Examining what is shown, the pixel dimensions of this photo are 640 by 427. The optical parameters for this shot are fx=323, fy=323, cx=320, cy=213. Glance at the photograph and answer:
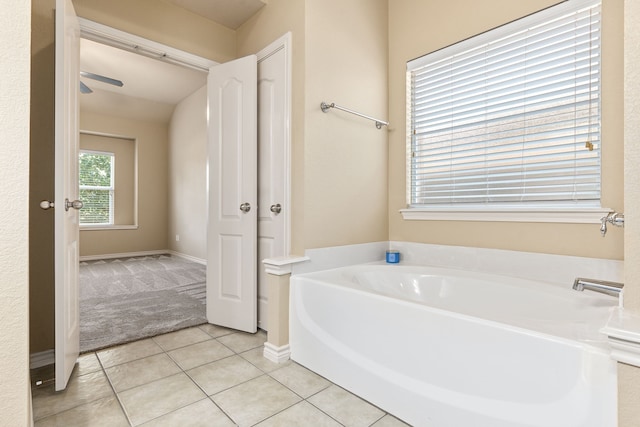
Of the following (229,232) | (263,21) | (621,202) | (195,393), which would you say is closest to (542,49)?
(621,202)

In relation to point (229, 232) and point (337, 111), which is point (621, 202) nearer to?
point (337, 111)

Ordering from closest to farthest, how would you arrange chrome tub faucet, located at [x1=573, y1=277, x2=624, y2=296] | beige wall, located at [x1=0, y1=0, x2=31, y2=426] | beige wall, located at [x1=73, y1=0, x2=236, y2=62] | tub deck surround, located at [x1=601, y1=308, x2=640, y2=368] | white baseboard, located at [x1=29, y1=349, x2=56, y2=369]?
1. tub deck surround, located at [x1=601, y1=308, x2=640, y2=368]
2. beige wall, located at [x1=0, y1=0, x2=31, y2=426]
3. chrome tub faucet, located at [x1=573, y1=277, x2=624, y2=296]
4. white baseboard, located at [x1=29, y1=349, x2=56, y2=369]
5. beige wall, located at [x1=73, y1=0, x2=236, y2=62]

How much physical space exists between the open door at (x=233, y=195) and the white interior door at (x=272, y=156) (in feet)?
0.27

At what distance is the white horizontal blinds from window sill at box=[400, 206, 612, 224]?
0.07m

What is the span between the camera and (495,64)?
6.95 feet

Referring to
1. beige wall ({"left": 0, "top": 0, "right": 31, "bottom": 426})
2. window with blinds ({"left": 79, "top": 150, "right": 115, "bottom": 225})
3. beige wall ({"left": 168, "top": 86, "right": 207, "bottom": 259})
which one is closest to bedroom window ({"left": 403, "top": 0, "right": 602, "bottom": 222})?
beige wall ({"left": 0, "top": 0, "right": 31, "bottom": 426})

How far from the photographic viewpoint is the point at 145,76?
4.61 m

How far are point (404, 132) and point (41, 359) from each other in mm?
2853

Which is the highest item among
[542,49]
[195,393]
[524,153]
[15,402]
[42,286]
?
[542,49]

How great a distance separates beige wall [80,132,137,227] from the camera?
5824 millimetres

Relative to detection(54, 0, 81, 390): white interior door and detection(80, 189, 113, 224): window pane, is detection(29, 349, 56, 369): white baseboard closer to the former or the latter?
detection(54, 0, 81, 390): white interior door

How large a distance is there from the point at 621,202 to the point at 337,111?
1.69 metres

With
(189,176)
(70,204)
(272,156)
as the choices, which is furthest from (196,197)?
(70,204)

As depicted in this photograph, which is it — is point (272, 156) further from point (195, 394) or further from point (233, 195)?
point (195, 394)
